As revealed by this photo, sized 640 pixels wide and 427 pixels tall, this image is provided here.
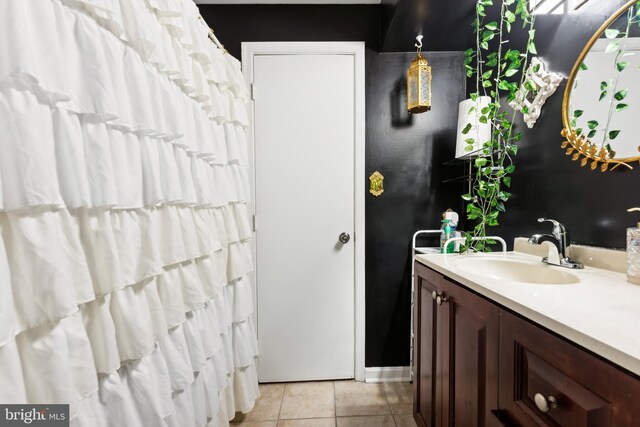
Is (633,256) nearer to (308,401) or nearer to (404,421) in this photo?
(404,421)

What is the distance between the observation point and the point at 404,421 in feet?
4.81

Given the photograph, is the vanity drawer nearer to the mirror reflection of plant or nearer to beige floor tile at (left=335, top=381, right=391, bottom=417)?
the mirror reflection of plant

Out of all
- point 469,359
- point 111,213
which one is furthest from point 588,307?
point 111,213

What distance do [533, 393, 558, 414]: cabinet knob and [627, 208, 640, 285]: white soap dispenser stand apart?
1.73ft

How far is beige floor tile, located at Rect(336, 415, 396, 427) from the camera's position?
1443 mm

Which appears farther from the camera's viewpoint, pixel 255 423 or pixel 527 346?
pixel 255 423

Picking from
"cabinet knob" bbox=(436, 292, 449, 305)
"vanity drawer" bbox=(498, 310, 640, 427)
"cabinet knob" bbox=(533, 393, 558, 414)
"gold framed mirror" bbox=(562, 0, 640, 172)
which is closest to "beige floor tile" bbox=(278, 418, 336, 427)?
"cabinet knob" bbox=(436, 292, 449, 305)

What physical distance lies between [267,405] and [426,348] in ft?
3.46

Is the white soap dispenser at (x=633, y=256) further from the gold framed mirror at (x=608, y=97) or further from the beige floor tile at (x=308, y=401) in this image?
the beige floor tile at (x=308, y=401)

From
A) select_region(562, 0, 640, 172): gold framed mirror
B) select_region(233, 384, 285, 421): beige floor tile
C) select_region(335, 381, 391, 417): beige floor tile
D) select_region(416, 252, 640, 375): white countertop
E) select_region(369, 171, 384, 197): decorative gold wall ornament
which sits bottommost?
select_region(233, 384, 285, 421): beige floor tile

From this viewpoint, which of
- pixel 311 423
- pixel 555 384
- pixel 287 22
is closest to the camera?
pixel 555 384

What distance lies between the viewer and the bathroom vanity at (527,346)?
0.44 metres

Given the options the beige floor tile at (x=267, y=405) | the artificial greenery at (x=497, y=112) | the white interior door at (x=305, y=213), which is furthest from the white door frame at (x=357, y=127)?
the artificial greenery at (x=497, y=112)

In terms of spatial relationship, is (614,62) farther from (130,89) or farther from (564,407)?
(130,89)
